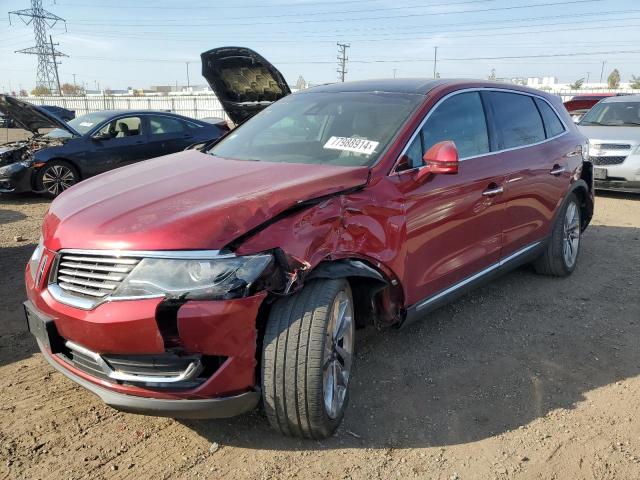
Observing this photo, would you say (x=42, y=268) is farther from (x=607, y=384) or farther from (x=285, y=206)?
(x=607, y=384)

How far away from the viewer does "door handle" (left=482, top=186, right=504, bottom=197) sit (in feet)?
11.9

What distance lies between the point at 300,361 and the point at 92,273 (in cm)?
96

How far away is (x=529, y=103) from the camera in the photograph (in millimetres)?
4582

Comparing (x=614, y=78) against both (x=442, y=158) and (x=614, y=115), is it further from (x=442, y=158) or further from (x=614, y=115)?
(x=442, y=158)

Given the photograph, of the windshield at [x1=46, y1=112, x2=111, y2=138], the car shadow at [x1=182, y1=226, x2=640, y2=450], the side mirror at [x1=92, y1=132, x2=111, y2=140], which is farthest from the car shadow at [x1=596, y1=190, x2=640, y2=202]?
the windshield at [x1=46, y1=112, x2=111, y2=138]

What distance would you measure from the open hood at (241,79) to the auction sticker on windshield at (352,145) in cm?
277

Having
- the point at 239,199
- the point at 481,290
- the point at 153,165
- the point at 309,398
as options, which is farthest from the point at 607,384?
the point at 153,165

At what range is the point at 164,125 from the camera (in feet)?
31.8

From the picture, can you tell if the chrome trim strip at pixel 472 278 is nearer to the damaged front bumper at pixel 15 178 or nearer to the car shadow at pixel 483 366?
the car shadow at pixel 483 366

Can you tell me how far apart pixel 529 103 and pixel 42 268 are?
3942 mm

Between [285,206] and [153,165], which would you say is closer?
[285,206]

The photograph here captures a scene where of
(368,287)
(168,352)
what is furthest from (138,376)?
(368,287)

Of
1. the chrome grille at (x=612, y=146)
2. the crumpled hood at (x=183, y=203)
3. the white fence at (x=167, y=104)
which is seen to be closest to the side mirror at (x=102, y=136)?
the crumpled hood at (x=183, y=203)

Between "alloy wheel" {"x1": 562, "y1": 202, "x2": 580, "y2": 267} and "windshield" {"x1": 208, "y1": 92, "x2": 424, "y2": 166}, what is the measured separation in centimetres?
236
